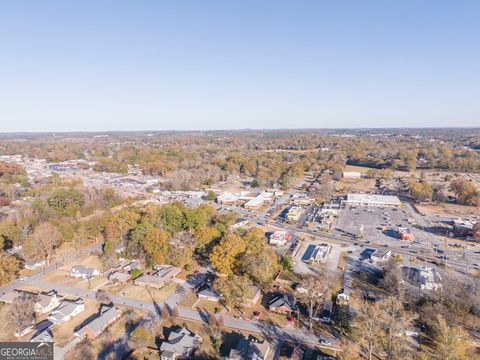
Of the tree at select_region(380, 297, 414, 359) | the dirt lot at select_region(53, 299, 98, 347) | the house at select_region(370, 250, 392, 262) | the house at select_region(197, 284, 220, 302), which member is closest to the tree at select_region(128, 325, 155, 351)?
the dirt lot at select_region(53, 299, 98, 347)

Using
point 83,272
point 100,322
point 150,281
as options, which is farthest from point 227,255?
point 83,272

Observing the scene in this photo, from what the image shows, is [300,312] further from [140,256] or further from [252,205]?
[252,205]

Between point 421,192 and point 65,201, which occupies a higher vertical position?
point 65,201

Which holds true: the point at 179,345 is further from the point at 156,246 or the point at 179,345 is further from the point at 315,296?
the point at 156,246

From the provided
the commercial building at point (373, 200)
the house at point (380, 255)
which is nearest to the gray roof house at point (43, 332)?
the house at point (380, 255)

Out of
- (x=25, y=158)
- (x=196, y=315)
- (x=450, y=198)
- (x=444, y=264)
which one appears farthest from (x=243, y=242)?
(x=25, y=158)

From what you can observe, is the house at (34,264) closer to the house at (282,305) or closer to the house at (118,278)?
the house at (118,278)

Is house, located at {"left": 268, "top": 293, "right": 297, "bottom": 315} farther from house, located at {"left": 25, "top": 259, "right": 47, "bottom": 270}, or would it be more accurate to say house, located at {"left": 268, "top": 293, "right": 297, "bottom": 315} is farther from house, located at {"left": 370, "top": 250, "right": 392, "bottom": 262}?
house, located at {"left": 25, "top": 259, "right": 47, "bottom": 270}
